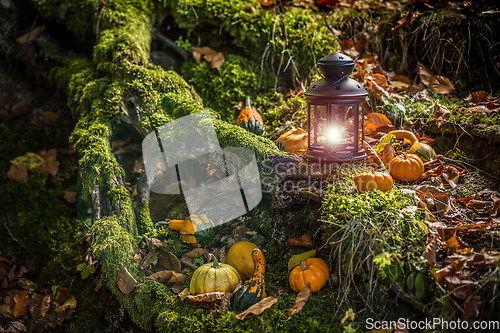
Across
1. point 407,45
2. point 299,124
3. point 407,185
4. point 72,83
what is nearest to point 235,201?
point 299,124

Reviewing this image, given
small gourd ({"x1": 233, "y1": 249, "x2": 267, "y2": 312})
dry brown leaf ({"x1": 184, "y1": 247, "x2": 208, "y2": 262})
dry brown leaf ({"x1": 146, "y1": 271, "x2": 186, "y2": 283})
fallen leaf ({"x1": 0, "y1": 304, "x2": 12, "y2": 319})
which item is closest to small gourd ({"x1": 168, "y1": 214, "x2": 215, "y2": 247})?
dry brown leaf ({"x1": 184, "y1": 247, "x2": 208, "y2": 262})

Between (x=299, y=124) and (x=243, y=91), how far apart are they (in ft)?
3.14

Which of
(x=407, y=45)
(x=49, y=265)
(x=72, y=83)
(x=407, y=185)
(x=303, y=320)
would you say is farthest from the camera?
(x=407, y=45)

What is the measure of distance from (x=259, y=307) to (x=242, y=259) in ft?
1.60

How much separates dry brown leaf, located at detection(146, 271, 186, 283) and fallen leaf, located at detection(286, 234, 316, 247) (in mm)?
946

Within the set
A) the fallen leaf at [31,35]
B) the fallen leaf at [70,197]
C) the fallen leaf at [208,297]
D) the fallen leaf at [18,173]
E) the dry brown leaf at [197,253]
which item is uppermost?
the fallen leaf at [31,35]

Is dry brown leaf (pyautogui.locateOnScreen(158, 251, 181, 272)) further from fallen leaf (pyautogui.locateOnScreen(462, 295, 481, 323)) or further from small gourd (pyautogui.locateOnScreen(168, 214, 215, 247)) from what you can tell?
fallen leaf (pyautogui.locateOnScreen(462, 295, 481, 323))

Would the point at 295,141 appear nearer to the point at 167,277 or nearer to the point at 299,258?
the point at 299,258

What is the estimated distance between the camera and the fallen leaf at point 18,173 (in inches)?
169

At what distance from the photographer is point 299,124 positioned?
3.84 m

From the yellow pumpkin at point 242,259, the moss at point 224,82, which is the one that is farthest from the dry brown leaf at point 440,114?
the yellow pumpkin at point 242,259

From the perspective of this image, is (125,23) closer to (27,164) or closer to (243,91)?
(243,91)

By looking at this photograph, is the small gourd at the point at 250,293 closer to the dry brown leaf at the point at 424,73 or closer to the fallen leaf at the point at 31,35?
the dry brown leaf at the point at 424,73

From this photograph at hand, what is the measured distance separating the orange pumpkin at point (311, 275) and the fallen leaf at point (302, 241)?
0.24 meters
